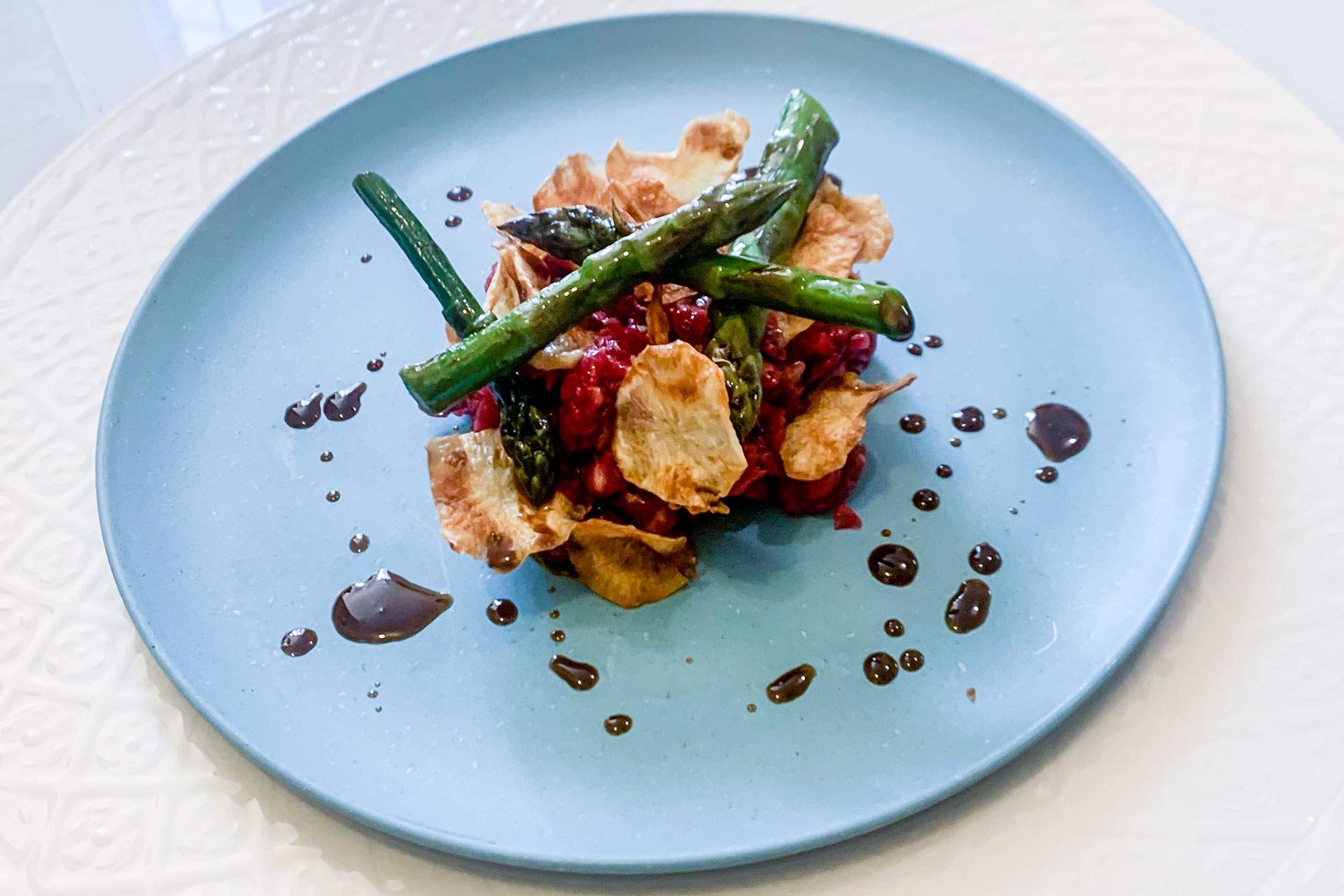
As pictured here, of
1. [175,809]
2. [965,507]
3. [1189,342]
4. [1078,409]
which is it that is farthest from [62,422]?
[1189,342]

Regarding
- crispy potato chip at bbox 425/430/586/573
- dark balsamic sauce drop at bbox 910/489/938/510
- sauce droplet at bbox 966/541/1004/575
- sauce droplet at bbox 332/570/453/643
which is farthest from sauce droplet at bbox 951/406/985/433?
sauce droplet at bbox 332/570/453/643

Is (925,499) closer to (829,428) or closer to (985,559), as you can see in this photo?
(985,559)

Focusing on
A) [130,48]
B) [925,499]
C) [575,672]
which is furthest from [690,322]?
[130,48]

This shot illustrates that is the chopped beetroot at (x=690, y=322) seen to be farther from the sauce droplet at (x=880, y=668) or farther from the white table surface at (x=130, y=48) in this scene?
the white table surface at (x=130, y=48)

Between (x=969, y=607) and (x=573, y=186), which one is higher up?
(x=573, y=186)

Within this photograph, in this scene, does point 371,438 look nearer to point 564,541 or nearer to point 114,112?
point 564,541

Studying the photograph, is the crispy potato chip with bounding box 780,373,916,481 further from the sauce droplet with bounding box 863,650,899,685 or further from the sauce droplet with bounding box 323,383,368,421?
the sauce droplet with bounding box 323,383,368,421
